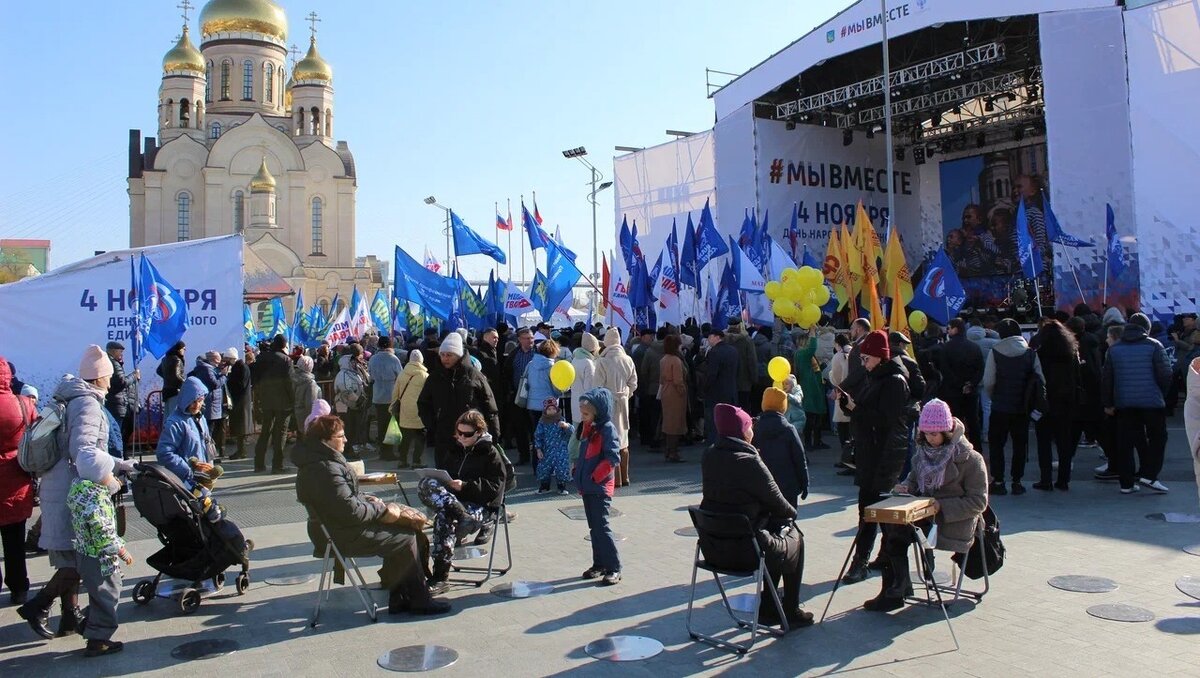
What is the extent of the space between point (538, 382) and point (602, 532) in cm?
503

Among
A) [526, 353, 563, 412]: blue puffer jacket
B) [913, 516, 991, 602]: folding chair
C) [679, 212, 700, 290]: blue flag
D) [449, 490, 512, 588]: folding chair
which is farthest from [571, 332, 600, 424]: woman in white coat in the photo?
[679, 212, 700, 290]: blue flag

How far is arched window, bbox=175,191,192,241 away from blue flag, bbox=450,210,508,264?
49.9m

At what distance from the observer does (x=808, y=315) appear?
15977 mm

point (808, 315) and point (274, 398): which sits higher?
point (808, 315)

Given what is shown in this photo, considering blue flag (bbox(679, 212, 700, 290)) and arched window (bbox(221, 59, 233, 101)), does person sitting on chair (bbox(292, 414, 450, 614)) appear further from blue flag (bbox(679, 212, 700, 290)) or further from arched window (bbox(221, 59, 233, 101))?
arched window (bbox(221, 59, 233, 101))

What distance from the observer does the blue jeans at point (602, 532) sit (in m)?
6.79

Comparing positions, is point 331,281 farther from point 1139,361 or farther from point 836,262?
point 1139,361

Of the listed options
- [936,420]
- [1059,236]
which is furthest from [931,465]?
[1059,236]

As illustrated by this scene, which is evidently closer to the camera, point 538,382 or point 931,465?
point 931,465

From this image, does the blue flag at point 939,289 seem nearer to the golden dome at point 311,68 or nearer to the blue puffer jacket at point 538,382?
the blue puffer jacket at point 538,382

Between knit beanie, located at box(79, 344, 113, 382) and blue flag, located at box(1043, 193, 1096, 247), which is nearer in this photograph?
knit beanie, located at box(79, 344, 113, 382)

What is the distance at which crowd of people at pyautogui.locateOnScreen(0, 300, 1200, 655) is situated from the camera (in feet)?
18.3

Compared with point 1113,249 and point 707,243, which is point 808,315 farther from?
point 1113,249

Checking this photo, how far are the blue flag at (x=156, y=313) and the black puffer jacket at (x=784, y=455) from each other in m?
9.64
